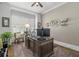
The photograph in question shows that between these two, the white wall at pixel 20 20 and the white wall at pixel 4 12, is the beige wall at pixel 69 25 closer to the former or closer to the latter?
the white wall at pixel 20 20

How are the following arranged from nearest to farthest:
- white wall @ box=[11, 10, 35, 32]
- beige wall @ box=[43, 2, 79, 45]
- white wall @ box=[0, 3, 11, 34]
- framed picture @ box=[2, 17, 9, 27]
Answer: beige wall @ box=[43, 2, 79, 45], white wall @ box=[0, 3, 11, 34], framed picture @ box=[2, 17, 9, 27], white wall @ box=[11, 10, 35, 32]

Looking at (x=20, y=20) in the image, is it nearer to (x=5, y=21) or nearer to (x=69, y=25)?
(x=5, y=21)

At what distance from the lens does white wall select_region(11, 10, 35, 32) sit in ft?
15.1

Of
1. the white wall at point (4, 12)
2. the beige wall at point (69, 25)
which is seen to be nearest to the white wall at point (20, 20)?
the white wall at point (4, 12)

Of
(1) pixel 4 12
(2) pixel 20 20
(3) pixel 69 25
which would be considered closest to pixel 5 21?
(1) pixel 4 12

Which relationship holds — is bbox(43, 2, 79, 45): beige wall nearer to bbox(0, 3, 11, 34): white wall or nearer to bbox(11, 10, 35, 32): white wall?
bbox(11, 10, 35, 32): white wall

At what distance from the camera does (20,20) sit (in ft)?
16.2

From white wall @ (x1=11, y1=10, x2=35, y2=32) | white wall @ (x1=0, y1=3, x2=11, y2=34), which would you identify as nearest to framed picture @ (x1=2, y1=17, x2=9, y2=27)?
white wall @ (x1=0, y1=3, x2=11, y2=34)

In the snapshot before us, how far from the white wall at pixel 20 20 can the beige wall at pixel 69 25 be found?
5.93 ft

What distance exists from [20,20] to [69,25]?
9.78 ft

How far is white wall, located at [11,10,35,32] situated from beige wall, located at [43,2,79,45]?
1808 millimetres

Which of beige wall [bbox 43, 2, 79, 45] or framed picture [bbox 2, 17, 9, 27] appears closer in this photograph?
beige wall [bbox 43, 2, 79, 45]

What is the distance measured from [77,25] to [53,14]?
1579 millimetres

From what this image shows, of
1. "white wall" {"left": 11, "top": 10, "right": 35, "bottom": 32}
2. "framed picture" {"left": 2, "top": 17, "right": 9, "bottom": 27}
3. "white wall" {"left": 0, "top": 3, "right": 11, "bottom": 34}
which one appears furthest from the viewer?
"white wall" {"left": 11, "top": 10, "right": 35, "bottom": 32}
